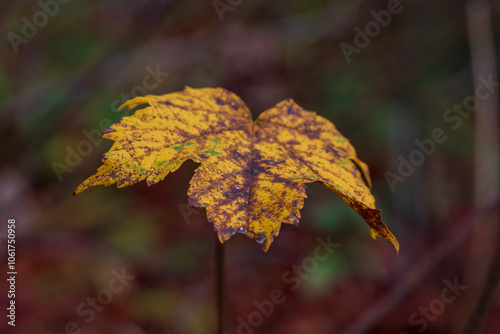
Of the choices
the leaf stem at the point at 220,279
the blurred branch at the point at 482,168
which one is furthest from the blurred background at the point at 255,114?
the leaf stem at the point at 220,279

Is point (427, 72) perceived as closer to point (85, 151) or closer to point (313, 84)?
point (313, 84)

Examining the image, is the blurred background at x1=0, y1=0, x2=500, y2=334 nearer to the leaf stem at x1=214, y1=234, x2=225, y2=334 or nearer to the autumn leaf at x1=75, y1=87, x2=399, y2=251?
the leaf stem at x1=214, y1=234, x2=225, y2=334

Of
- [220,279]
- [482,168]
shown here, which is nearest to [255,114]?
[482,168]

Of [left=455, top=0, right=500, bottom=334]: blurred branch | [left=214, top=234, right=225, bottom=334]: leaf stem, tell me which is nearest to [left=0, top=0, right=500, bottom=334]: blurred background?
[left=455, top=0, right=500, bottom=334]: blurred branch

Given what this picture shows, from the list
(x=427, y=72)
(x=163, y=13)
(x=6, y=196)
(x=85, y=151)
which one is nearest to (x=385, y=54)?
(x=427, y=72)

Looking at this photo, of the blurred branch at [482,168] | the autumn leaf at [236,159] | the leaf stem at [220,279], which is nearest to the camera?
the autumn leaf at [236,159]

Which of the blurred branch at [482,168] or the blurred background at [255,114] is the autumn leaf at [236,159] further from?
the blurred branch at [482,168]

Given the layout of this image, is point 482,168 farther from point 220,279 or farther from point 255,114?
point 220,279
